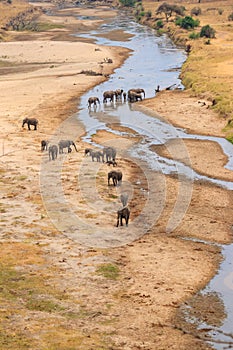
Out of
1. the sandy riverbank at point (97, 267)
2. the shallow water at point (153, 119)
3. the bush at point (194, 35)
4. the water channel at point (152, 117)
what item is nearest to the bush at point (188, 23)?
the water channel at point (152, 117)

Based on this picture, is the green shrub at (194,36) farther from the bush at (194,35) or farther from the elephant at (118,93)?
the elephant at (118,93)

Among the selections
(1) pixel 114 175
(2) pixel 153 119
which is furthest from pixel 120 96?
(1) pixel 114 175

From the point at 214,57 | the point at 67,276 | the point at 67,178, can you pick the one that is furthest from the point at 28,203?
the point at 214,57

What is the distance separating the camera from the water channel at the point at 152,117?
19.8 meters

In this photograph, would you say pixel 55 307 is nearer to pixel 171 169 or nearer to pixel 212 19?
pixel 171 169

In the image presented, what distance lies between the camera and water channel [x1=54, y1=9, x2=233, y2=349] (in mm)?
19766

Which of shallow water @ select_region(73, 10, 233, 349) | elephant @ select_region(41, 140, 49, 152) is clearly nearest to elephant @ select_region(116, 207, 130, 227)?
shallow water @ select_region(73, 10, 233, 349)

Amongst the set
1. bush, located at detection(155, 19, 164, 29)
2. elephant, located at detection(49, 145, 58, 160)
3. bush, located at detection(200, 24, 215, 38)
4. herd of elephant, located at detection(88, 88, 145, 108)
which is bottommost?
bush, located at detection(155, 19, 164, 29)

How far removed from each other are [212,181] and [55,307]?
1505 cm

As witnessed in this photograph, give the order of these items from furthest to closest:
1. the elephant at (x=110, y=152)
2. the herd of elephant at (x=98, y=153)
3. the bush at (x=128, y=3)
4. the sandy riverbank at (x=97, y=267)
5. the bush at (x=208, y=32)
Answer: the bush at (x=128, y=3)
the bush at (x=208, y=32)
the elephant at (x=110, y=152)
the herd of elephant at (x=98, y=153)
the sandy riverbank at (x=97, y=267)

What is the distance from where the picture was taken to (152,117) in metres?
44.9

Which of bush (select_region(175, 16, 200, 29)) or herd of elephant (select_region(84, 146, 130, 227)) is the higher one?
herd of elephant (select_region(84, 146, 130, 227))

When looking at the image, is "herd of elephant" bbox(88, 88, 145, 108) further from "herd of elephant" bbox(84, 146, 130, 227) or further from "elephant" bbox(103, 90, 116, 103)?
"herd of elephant" bbox(84, 146, 130, 227)

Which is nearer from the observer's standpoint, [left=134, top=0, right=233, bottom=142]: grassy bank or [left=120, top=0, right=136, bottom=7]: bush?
[left=134, top=0, right=233, bottom=142]: grassy bank
